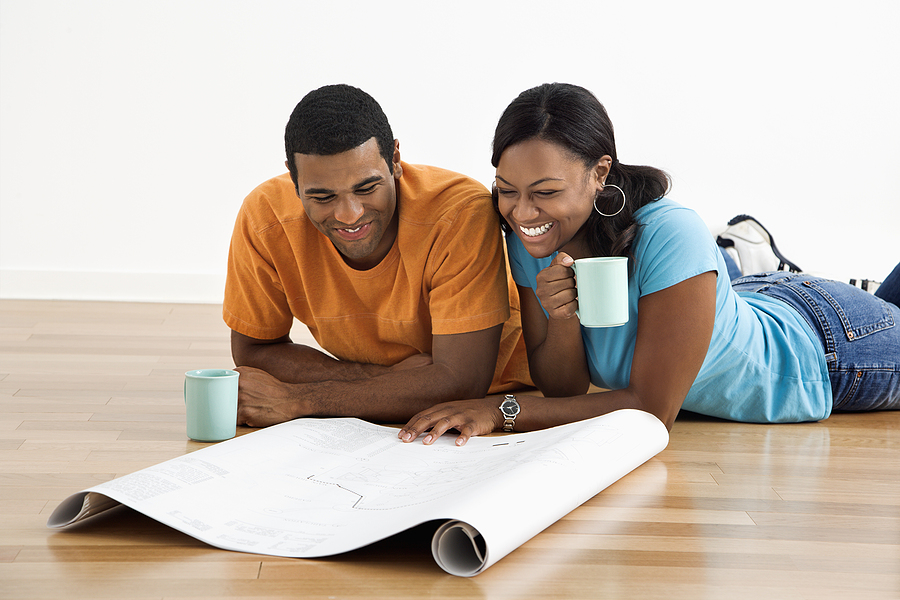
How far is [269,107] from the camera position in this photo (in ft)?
13.3

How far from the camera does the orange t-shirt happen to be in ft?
5.37

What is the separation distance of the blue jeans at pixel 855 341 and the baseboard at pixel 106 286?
9.96ft

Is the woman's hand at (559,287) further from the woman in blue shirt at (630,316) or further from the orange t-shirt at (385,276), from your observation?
the orange t-shirt at (385,276)

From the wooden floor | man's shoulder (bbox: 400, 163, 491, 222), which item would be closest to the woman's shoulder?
man's shoulder (bbox: 400, 163, 491, 222)

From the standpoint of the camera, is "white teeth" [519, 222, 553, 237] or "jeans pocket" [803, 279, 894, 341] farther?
"jeans pocket" [803, 279, 894, 341]

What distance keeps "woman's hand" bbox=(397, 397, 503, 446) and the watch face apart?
12mm

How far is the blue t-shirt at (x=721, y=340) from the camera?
4.92 ft

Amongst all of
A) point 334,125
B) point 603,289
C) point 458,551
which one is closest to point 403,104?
point 334,125

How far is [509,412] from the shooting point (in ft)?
5.07

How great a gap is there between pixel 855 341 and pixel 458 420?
40.1 inches

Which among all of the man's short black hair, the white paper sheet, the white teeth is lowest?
the white paper sheet

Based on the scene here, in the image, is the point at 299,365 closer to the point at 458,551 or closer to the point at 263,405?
the point at 263,405

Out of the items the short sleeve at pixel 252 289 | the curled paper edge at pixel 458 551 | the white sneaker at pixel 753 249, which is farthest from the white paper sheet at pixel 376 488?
the white sneaker at pixel 753 249

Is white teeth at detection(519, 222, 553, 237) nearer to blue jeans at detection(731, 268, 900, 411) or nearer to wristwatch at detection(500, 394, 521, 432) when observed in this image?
wristwatch at detection(500, 394, 521, 432)
